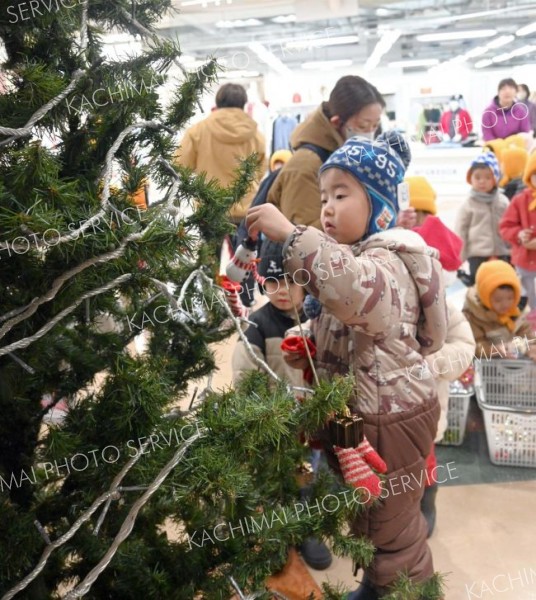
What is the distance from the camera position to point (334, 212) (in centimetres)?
103

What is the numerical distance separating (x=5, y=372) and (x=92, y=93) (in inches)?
14.1

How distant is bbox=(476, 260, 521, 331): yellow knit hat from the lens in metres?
2.19

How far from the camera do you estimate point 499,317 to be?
2.21m

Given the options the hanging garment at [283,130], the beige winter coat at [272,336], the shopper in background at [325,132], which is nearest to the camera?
the beige winter coat at [272,336]

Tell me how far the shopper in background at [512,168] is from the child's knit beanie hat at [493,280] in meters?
1.01

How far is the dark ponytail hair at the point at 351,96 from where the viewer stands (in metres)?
1.56

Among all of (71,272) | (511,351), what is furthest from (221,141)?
(71,272)

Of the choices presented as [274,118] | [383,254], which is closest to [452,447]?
[383,254]

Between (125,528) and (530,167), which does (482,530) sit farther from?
(125,528)

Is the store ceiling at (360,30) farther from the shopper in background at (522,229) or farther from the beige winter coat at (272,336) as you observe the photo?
the beige winter coat at (272,336)

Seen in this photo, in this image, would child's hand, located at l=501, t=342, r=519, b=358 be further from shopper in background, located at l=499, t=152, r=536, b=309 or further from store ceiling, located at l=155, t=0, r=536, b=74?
store ceiling, located at l=155, t=0, r=536, b=74

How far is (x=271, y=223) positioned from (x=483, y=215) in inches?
93.3

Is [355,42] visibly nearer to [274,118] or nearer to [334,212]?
[274,118]

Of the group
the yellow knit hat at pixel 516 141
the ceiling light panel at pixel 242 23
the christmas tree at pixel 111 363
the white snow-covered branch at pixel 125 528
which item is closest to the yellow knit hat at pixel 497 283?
the yellow knit hat at pixel 516 141
